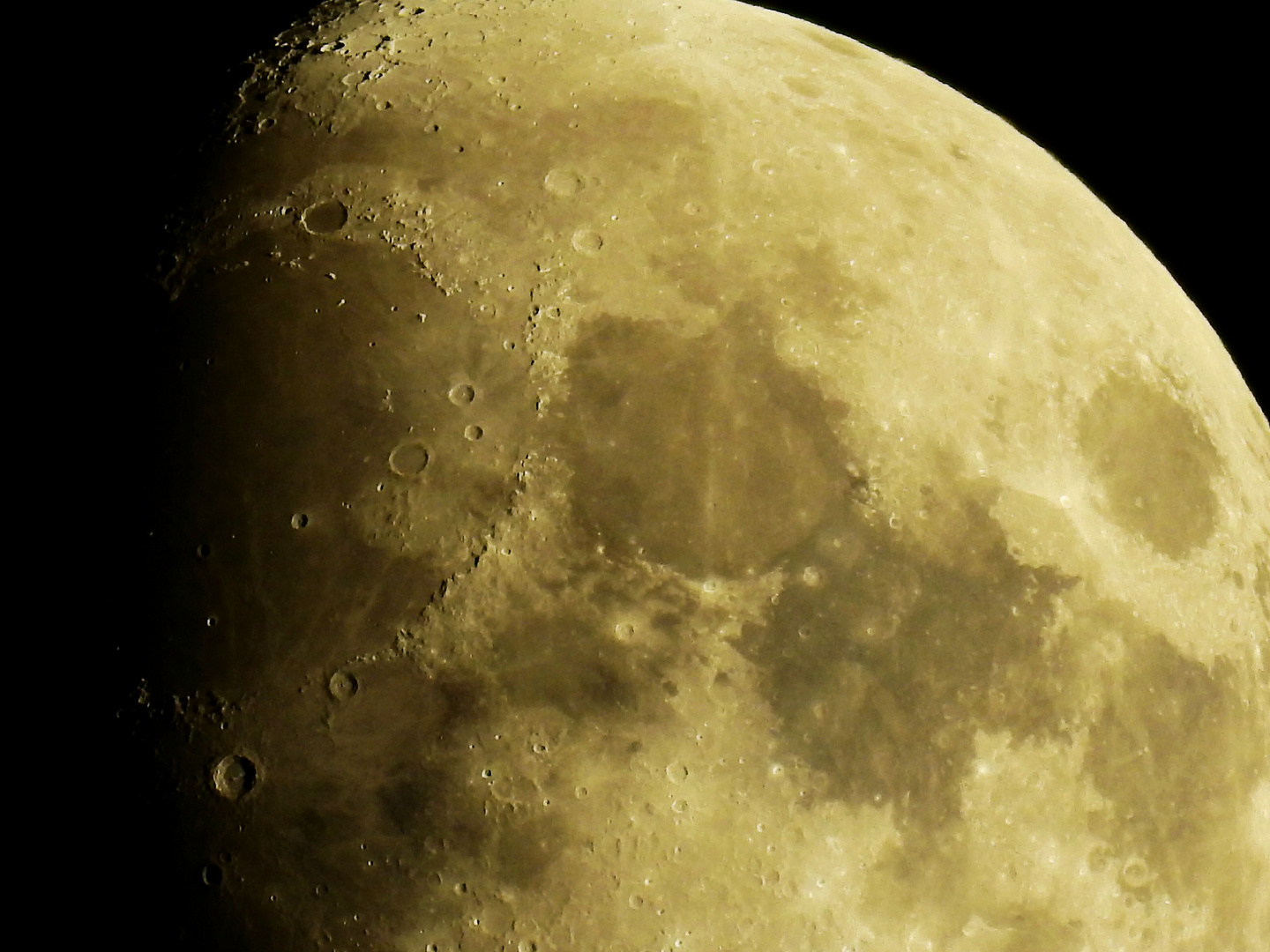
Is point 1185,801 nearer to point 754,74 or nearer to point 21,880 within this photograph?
point 754,74

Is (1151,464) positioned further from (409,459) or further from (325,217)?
(325,217)

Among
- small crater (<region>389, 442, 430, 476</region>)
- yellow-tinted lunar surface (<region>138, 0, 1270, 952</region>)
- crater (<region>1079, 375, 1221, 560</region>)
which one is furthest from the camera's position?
crater (<region>1079, 375, 1221, 560</region>)

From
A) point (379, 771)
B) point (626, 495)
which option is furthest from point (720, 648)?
point (379, 771)

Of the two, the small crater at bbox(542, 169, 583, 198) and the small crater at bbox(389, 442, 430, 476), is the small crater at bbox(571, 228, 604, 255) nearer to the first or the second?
the small crater at bbox(542, 169, 583, 198)

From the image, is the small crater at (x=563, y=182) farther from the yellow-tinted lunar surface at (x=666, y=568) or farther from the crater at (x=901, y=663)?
the crater at (x=901, y=663)

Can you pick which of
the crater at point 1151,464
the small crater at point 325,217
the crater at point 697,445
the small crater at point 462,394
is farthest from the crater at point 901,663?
the small crater at point 325,217

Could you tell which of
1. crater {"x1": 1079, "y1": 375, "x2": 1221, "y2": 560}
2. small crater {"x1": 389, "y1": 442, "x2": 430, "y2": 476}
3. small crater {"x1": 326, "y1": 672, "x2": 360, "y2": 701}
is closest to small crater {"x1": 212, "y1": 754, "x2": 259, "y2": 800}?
small crater {"x1": 326, "y1": 672, "x2": 360, "y2": 701}
